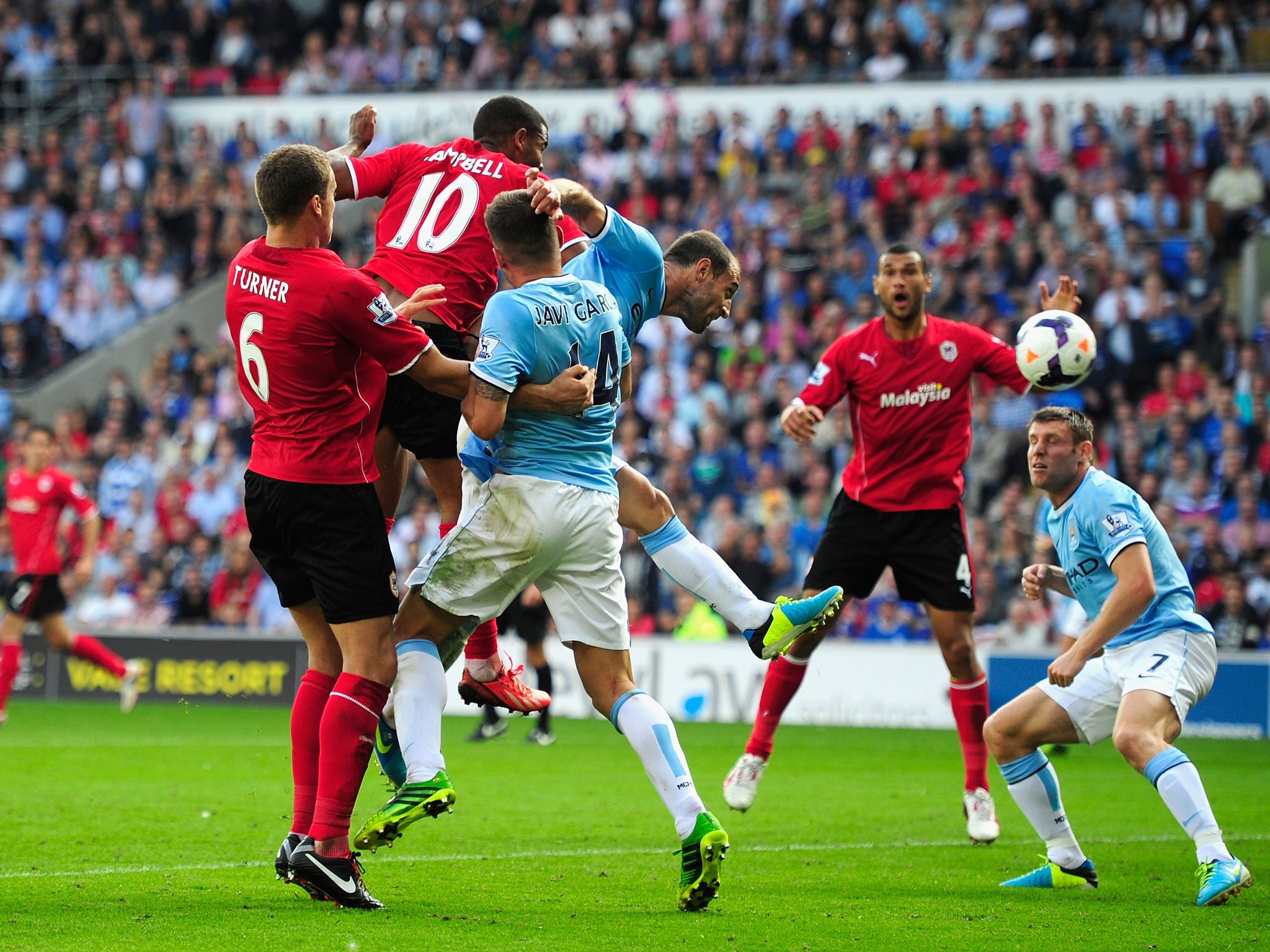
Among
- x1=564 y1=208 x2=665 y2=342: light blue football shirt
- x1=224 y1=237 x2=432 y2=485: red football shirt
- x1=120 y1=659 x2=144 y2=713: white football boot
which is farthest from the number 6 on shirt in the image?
x1=120 y1=659 x2=144 y2=713: white football boot

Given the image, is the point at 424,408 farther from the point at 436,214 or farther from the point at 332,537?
the point at 332,537

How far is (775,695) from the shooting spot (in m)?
9.04

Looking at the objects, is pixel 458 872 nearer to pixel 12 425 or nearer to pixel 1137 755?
pixel 1137 755

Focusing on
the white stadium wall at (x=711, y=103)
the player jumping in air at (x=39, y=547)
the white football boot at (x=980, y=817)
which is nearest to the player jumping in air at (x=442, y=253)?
the white football boot at (x=980, y=817)

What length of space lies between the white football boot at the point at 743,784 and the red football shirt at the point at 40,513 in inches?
294

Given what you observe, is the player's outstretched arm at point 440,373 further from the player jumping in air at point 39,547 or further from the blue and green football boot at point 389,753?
the player jumping in air at point 39,547

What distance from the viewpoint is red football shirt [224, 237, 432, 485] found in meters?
5.98

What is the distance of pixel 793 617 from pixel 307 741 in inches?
80.0

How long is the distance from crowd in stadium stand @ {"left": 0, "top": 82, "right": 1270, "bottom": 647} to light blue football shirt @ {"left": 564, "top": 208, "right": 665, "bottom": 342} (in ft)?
29.6

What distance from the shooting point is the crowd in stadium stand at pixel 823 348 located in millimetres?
16031

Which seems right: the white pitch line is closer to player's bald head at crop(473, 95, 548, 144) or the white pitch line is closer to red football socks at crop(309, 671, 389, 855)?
red football socks at crop(309, 671, 389, 855)

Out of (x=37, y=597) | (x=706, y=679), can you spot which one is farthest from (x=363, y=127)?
(x=706, y=679)

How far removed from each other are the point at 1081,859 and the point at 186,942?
12.6 ft

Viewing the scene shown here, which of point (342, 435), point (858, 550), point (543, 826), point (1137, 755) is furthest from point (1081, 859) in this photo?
point (342, 435)
